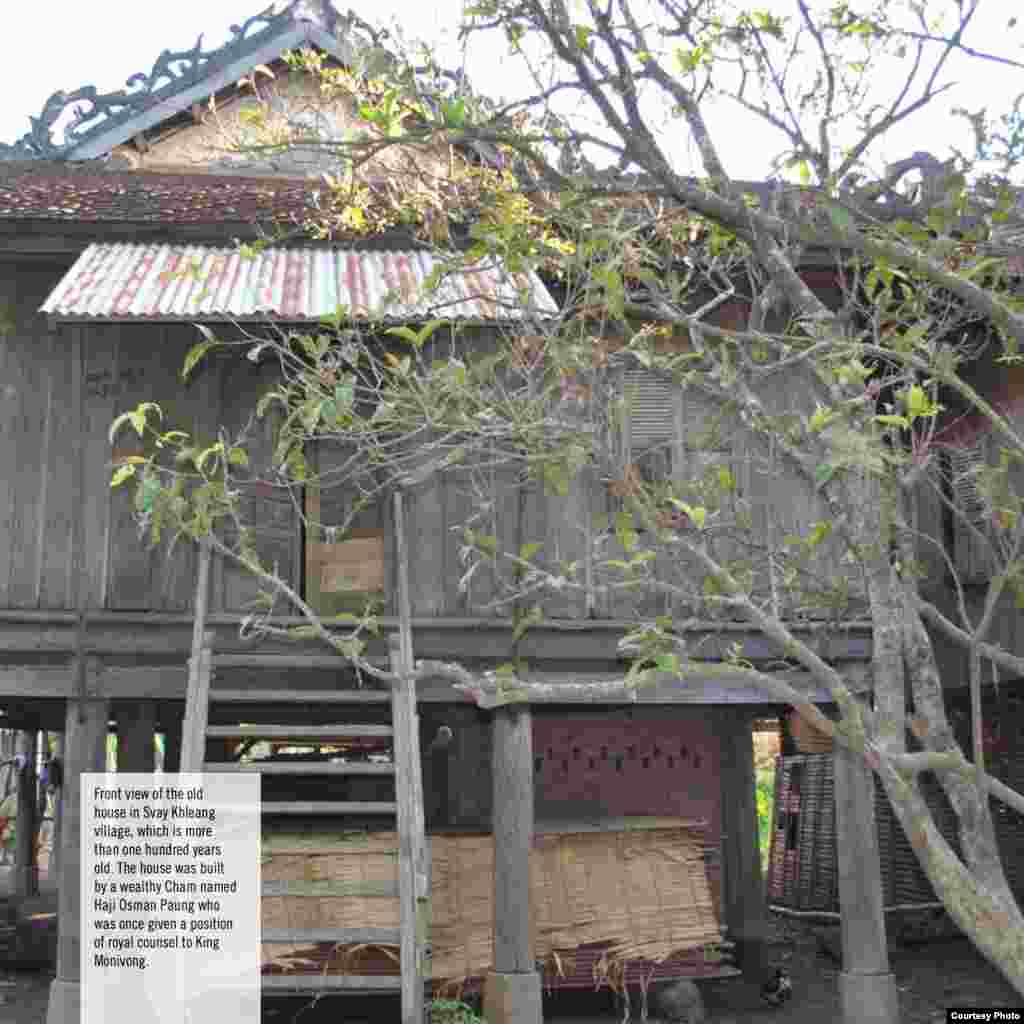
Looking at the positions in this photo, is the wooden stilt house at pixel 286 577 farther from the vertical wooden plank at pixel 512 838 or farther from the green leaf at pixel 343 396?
the green leaf at pixel 343 396

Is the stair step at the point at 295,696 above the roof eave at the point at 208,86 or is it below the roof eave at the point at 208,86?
below

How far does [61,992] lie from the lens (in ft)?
27.9

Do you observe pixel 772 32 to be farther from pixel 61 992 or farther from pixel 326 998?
pixel 326 998

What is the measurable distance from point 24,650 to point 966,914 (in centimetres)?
663

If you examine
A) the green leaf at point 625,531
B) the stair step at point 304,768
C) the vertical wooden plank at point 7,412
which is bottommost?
the stair step at point 304,768

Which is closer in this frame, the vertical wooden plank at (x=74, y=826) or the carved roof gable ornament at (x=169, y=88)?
the vertical wooden plank at (x=74, y=826)

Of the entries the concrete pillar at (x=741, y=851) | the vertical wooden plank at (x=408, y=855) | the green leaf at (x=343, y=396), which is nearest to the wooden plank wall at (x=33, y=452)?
the vertical wooden plank at (x=408, y=855)

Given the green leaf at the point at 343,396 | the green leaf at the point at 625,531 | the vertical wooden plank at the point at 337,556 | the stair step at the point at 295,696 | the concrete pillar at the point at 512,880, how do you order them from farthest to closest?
the vertical wooden plank at the point at 337,556, the concrete pillar at the point at 512,880, the stair step at the point at 295,696, the green leaf at the point at 343,396, the green leaf at the point at 625,531

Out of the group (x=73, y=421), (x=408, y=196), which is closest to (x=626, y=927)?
(x=73, y=421)

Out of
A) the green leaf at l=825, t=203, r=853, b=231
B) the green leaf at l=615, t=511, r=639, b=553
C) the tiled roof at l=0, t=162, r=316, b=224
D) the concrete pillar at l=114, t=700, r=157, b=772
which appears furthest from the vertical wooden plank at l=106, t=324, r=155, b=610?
the green leaf at l=825, t=203, r=853, b=231

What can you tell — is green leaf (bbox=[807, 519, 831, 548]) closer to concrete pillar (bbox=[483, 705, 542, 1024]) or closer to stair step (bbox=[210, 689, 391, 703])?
stair step (bbox=[210, 689, 391, 703])

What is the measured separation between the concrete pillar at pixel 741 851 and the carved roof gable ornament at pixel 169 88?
6.97 metres

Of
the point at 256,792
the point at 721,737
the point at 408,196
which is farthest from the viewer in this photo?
the point at 721,737

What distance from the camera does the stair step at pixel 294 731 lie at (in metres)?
7.29
